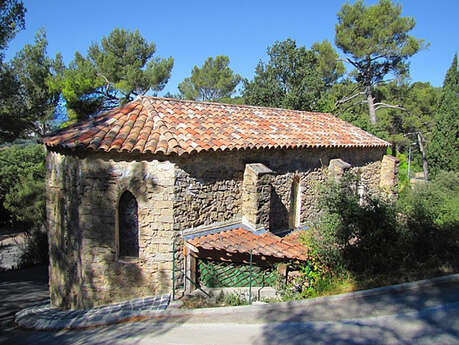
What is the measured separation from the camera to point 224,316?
5793 mm

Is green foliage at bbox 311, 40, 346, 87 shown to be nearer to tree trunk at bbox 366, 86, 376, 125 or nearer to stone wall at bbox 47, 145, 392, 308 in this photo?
tree trunk at bbox 366, 86, 376, 125

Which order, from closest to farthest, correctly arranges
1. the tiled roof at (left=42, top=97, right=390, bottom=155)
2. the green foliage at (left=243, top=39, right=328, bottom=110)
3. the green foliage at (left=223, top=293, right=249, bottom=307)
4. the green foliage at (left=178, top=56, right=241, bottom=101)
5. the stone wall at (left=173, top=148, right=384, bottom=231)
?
the green foliage at (left=223, top=293, right=249, bottom=307) → the tiled roof at (left=42, top=97, right=390, bottom=155) → the stone wall at (left=173, top=148, right=384, bottom=231) → the green foliage at (left=243, top=39, right=328, bottom=110) → the green foliage at (left=178, top=56, right=241, bottom=101)

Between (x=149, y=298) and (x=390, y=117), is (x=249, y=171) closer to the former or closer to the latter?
(x=149, y=298)

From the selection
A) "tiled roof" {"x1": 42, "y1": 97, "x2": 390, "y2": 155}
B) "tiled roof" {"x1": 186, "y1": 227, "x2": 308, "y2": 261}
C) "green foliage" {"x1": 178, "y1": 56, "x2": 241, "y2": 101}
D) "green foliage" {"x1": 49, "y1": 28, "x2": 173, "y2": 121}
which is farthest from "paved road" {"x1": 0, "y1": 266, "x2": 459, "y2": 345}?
"green foliage" {"x1": 178, "y1": 56, "x2": 241, "y2": 101}

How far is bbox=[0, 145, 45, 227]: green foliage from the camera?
893 inches

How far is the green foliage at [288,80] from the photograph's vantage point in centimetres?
2262

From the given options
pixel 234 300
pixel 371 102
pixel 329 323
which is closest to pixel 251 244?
pixel 234 300

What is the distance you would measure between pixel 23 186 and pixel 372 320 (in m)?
25.2

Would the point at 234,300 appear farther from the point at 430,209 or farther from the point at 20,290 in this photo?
the point at 20,290

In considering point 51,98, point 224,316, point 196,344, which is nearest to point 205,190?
point 224,316

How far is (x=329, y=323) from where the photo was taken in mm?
4531

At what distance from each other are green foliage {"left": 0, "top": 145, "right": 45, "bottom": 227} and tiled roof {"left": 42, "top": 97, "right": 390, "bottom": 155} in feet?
50.4

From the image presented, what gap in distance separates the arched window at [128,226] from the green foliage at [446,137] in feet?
66.6

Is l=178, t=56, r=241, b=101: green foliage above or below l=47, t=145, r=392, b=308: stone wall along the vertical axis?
above
